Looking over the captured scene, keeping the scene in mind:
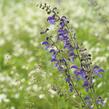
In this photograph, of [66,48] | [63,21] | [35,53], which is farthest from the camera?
[35,53]

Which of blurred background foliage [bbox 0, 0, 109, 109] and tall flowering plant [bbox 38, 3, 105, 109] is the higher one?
blurred background foliage [bbox 0, 0, 109, 109]

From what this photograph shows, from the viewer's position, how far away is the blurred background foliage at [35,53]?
13.9 ft

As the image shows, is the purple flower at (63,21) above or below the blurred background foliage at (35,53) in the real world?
below

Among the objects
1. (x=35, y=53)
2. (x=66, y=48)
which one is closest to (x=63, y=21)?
(x=66, y=48)

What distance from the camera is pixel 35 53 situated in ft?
23.0

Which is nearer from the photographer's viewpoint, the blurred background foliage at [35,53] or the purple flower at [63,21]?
the purple flower at [63,21]

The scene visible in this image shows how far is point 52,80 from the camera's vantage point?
473cm

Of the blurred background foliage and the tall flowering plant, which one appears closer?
the tall flowering plant

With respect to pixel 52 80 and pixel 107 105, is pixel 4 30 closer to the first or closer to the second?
pixel 52 80

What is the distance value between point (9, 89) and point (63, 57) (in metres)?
1.97

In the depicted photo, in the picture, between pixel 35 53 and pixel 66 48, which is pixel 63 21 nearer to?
pixel 66 48

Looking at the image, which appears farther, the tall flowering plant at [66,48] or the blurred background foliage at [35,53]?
the blurred background foliage at [35,53]

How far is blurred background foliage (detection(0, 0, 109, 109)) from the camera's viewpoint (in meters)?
4.24

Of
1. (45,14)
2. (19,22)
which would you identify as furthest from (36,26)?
(45,14)
